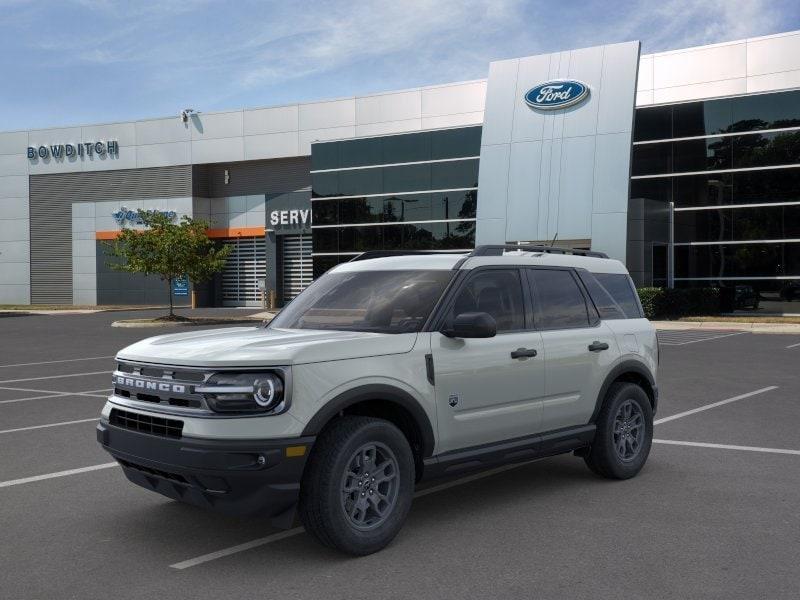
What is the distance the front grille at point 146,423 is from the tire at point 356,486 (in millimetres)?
776

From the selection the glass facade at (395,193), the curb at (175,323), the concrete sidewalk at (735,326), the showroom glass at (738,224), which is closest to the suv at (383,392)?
the concrete sidewalk at (735,326)

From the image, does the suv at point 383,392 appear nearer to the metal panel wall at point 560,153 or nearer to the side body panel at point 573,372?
the side body panel at point 573,372

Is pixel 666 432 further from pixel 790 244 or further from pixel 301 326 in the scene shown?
pixel 790 244

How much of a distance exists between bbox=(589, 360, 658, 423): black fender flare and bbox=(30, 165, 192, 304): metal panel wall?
147 ft

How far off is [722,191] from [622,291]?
2623cm

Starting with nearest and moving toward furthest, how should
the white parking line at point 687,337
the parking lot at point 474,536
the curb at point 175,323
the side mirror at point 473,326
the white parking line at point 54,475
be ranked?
the parking lot at point 474,536
the side mirror at point 473,326
the white parking line at point 54,475
the white parking line at point 687,337
the curb at point 175,323

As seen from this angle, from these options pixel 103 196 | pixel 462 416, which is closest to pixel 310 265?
pixel 103 196

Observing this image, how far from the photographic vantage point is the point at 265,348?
480 centimetres

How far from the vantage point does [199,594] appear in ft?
14.2

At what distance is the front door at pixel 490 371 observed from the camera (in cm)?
541

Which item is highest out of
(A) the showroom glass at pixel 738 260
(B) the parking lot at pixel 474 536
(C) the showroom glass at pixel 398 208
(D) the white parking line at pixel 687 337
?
(C) the showroom glass at pixel 398 208

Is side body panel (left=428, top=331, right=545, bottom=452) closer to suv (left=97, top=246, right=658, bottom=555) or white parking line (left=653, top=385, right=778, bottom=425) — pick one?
suv (left=97, top=246, right=658, bottom=555)

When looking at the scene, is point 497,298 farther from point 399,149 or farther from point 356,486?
point 399,149

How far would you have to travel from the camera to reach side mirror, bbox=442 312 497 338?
17.2 feet
